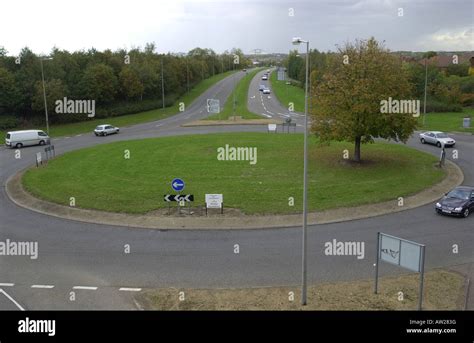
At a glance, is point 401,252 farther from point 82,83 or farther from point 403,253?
point 82,83

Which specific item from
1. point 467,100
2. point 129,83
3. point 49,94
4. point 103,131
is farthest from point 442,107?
point 49,94

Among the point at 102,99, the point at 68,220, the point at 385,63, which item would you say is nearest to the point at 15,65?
the point at 102,99

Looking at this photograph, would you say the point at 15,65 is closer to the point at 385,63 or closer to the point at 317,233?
the point at 385,63

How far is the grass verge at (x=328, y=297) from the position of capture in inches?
564

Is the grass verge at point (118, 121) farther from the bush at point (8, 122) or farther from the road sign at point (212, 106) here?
the road sign at point (212, 106)

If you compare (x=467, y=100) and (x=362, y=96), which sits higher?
(x=362, y=96)

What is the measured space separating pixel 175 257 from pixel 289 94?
7380cm

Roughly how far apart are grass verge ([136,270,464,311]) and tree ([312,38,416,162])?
51.8 feet

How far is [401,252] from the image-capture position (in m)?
14.5

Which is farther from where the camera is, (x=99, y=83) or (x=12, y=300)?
(x=99, y=83)

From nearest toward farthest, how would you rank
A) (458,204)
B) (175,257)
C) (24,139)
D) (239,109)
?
(175,257) → (458,204) → (24,139) → (239,109)

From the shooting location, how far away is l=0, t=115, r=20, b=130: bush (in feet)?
182

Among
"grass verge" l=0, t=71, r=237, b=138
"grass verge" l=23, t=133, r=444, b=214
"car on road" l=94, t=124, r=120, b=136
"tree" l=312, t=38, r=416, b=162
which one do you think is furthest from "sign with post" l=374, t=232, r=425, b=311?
"grass verge" l=0, t=71, r=237, b=138

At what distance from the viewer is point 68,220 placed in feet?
77.6
